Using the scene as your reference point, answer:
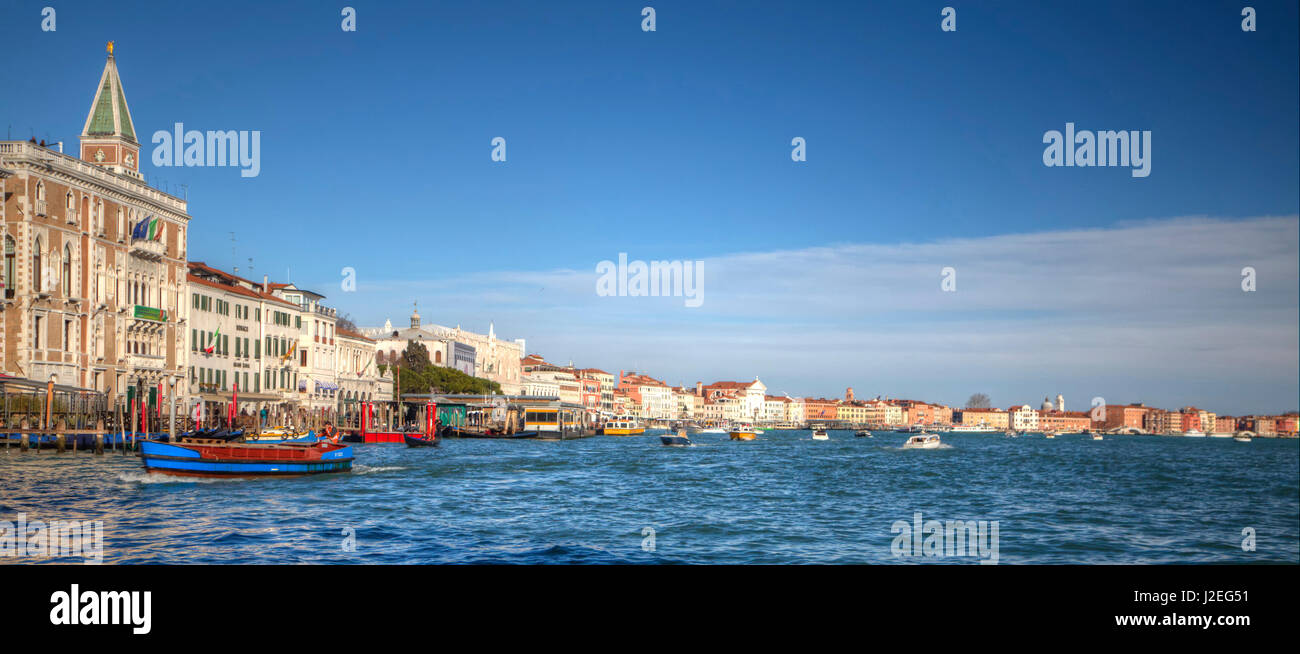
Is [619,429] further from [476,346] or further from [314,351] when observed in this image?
[314,351]

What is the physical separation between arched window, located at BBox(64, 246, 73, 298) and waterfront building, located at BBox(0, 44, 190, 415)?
2.1 inches

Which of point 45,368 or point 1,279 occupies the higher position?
point 1,279

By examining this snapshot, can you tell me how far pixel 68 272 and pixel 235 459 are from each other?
1950 centimetres

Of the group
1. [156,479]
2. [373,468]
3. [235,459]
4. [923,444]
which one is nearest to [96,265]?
[373,468]

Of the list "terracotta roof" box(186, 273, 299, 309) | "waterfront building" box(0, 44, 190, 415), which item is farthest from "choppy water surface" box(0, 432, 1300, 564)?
"terracotta roof" box(186, 273, 299, 309)

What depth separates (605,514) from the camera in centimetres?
2295

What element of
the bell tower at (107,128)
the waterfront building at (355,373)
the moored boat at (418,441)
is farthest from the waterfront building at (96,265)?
the waterfront building at (355,373)

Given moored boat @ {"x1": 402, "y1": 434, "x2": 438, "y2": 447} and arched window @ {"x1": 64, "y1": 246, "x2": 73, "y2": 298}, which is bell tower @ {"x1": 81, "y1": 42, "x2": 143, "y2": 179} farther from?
moored boat @ {"x1": 402, "y1": 434, "x2": 438, "y2": 447}

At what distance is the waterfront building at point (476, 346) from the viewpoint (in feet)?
399

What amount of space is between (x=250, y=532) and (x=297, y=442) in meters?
17.3

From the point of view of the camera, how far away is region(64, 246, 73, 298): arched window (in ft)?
142
